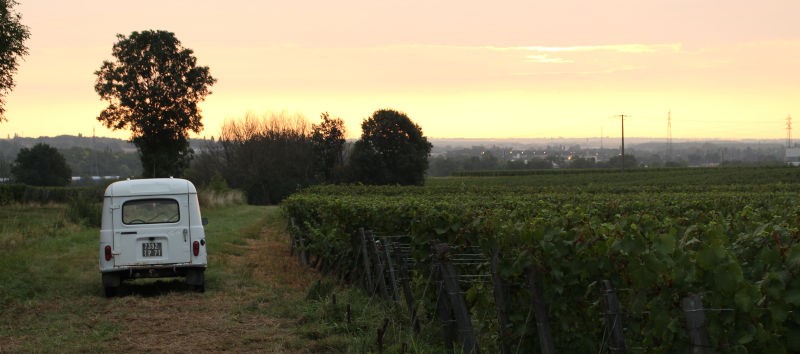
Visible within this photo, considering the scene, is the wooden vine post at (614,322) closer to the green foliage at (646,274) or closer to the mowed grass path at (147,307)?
the green foliage at (646,274)

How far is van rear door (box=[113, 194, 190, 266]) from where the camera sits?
15.9m

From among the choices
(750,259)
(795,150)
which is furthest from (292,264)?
(795,150)

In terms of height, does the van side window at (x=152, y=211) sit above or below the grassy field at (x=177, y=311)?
above

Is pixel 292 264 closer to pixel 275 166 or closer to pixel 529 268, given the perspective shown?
pixel 529 268

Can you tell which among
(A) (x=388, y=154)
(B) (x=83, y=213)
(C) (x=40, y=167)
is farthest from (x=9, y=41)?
(C) (x=40, y=167)

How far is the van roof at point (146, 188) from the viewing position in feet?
54.0

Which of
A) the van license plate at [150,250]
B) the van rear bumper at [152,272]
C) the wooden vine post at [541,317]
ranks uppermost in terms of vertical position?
the wooden vine post at [541,317]

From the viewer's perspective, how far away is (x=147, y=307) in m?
14.4

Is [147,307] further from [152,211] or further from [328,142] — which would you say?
[328,142]

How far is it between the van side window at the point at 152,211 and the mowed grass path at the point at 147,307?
4.20 feet

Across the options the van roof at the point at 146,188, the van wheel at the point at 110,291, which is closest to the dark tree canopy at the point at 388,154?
the van roof at the point at 146,188

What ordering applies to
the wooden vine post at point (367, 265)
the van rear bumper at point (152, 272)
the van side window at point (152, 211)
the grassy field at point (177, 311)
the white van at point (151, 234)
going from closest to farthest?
the grassy field at point (177, 311), the wooden vine post at point (367, 265), the van rear bumper at point (152, 272), the white van at point (151, 234), the van side window at point (152, 211)

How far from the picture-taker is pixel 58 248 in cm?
2423

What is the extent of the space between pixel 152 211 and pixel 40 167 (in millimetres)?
91903
